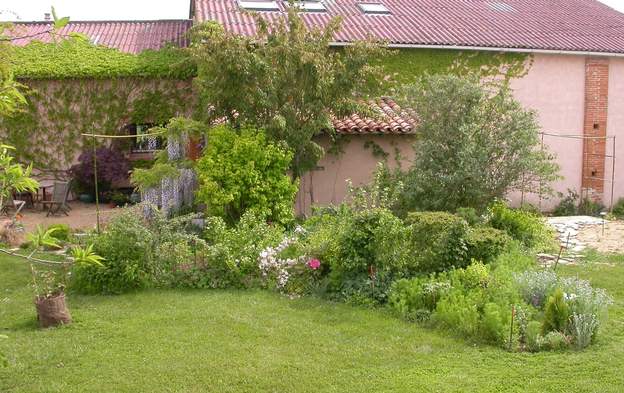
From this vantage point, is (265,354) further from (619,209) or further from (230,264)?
(619,209)

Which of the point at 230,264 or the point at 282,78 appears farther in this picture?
the point at 282,78

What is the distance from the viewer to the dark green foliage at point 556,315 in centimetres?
735

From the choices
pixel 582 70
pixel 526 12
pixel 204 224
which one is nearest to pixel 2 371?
pixel 204 224

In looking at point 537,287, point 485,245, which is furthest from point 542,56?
point 537,287

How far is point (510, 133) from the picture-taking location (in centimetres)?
1303

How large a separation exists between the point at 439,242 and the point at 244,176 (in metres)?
4.43

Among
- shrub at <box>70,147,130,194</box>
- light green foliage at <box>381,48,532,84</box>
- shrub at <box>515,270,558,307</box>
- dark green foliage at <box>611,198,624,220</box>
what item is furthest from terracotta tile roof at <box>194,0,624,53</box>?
shrub at <box>515,270,558,307</box>

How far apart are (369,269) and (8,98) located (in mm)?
5662

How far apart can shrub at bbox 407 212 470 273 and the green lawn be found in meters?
1.38

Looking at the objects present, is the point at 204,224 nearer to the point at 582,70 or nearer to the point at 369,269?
the point at 369,269

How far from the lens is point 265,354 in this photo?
7117 mm

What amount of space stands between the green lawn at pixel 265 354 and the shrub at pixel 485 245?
1726 millimetres

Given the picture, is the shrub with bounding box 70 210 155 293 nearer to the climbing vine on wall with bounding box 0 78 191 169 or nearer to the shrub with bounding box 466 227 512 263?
the shrub with bounding box 466 227 512 263

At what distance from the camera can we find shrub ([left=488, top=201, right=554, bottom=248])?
12.0m
